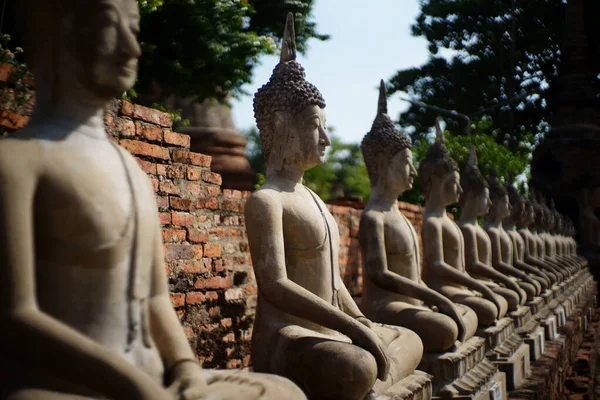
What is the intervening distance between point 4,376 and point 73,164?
0.52 meters

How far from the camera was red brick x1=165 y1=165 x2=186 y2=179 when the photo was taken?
15.0ft

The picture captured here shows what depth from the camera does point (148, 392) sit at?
176 cm

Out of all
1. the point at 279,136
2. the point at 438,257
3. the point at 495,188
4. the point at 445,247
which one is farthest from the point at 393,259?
the point at 495,188

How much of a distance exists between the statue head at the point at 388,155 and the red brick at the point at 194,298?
128 cm

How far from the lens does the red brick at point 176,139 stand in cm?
457

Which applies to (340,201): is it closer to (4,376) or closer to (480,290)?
(480,290)

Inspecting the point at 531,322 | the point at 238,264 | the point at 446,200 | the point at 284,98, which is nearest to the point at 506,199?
the point at 531,322

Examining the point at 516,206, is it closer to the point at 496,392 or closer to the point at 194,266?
the point at 496,392

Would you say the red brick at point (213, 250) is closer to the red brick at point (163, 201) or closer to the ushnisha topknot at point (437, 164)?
the red brick at point (163, 201)

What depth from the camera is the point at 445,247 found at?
19.3 feet

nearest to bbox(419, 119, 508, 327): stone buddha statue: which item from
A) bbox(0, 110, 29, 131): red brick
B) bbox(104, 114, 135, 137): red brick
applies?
bbox(104, 114, 135, 137): red brick

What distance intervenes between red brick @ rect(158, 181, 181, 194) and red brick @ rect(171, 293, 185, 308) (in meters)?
0.60

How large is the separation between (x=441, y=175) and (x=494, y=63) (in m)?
17.2

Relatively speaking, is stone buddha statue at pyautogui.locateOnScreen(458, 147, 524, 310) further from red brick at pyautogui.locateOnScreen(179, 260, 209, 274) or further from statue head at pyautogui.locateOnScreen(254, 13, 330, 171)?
statue head at pyautogui.locateOnScreen(254, 13, 330, 171)
